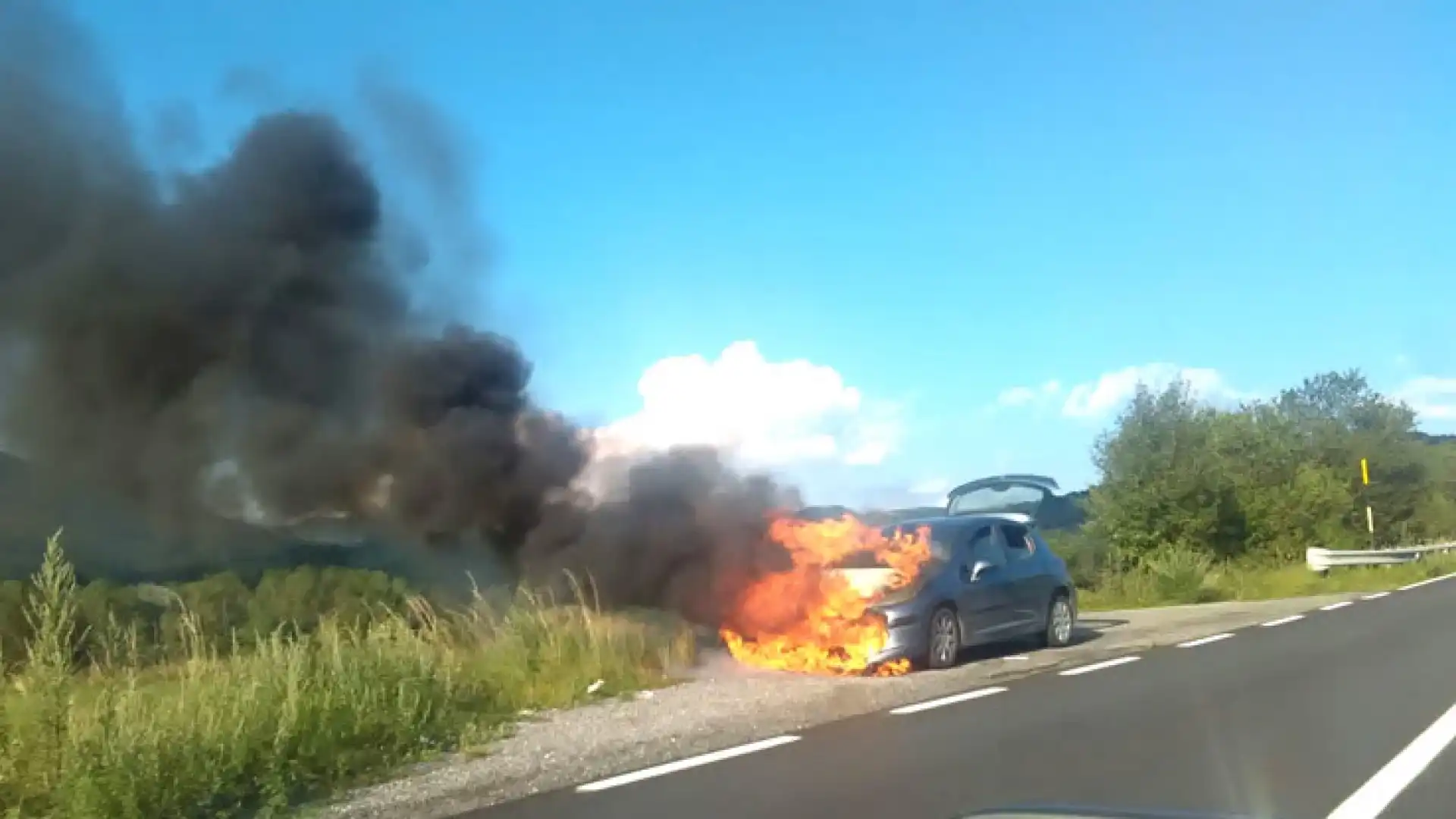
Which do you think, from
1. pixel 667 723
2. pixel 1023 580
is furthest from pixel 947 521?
pixel 667 723

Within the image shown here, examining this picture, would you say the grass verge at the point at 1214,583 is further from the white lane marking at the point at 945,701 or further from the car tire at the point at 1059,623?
the white lane marking at the point at 945,701

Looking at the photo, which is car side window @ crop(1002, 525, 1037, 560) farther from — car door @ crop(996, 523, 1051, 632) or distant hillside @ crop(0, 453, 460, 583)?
distant hillside @ crop(0, 453, 460, 583)

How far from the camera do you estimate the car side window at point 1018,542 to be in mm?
14070

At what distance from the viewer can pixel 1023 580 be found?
45.7 feet

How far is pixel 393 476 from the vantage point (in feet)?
54.8

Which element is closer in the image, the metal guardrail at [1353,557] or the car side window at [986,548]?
the car side window at [986,548]

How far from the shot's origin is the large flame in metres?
12.2

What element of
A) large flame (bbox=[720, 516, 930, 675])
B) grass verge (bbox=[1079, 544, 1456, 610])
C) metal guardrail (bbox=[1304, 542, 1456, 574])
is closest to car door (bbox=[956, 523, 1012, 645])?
large flame (bbox=[720, 516, 930, 675])

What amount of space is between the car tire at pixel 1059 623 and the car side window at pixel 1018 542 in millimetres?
684

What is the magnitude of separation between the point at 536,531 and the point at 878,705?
281 inches

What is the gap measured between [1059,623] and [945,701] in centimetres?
475

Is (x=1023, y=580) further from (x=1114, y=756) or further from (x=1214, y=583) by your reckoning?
(x=1214, y=583)

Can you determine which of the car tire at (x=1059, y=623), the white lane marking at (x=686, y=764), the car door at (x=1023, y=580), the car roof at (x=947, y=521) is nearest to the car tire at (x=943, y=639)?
the car roof at (x=947, y=521)

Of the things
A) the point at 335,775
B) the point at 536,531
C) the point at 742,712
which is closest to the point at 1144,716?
the point at 742,712
